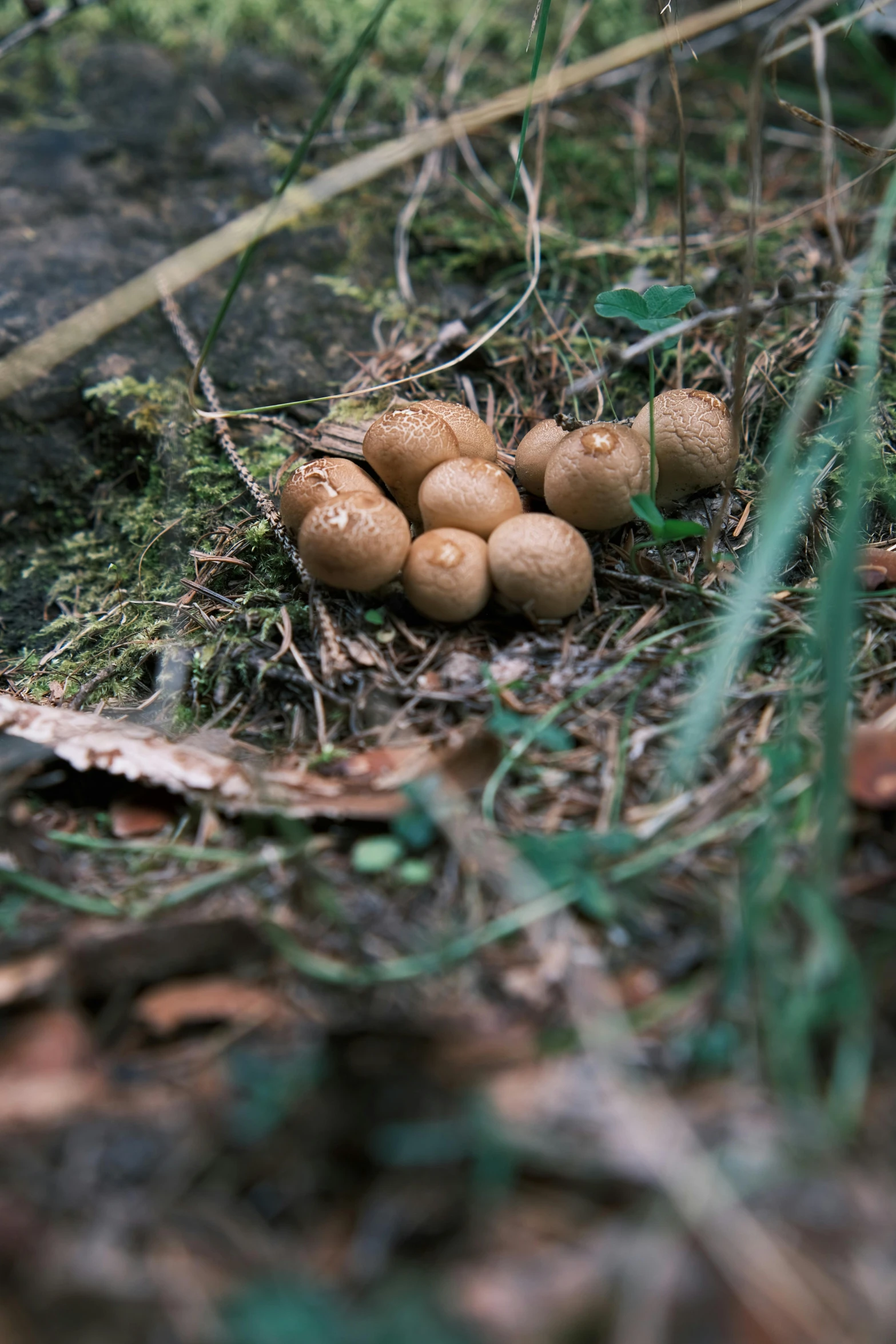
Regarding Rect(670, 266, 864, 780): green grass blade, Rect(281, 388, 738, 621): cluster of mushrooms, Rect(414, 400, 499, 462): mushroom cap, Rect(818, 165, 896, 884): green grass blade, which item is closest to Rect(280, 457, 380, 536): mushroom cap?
Rect(281, 388, 738, 621): cluster of mushrooms

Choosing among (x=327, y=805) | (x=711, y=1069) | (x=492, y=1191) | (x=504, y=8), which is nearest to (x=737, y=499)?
(x=327, y=805)

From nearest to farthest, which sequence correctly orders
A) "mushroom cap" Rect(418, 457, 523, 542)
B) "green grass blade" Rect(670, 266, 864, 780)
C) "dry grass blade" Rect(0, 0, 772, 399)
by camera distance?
"green grass blade" Rect(670, 266, 864, 780) < "mushroom cap" Rect(418, 457, 523, 542) < "dry grass blade" Rect(0, 0, 772, 399)

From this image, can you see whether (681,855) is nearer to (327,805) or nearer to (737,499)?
(327,805)

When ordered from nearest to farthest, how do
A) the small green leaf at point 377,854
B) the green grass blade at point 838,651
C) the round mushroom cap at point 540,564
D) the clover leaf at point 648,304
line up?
the green grass blade at point 838,651
the small green leaf at point 377,854
the round mushroom cap at point 540,564
the clover leaf at point 648,304

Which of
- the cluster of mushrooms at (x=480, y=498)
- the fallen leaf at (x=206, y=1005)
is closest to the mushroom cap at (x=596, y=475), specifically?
the cluster of mushrooms at (x=480, y=498)

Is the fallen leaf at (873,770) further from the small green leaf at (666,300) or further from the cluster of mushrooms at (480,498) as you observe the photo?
the small green leaf at (666,300)

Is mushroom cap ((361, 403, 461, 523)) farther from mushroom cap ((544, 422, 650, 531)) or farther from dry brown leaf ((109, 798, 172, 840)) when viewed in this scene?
dry brown leaf ((109, 798, 172, 840))
